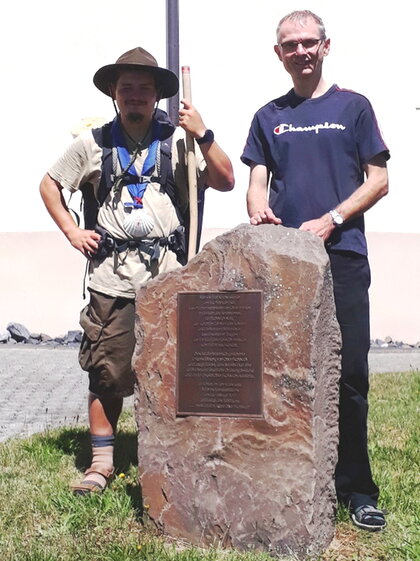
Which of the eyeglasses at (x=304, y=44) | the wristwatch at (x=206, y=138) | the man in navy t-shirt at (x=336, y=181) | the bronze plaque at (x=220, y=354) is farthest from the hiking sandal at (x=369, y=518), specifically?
the eyeglasses at (x=304, y=44)

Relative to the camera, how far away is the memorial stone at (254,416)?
3.72 metres

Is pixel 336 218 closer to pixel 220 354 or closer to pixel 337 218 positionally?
pixel 337 218

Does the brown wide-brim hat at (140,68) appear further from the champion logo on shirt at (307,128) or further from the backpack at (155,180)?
the champion logo on shirt at (307,128)

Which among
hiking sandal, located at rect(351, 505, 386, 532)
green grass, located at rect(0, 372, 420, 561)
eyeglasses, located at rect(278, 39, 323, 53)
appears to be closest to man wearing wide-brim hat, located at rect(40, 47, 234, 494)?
green grass, located at rect(0, 372, 420, 561)

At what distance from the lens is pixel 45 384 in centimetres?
844

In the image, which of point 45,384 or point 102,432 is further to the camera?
point 45,384

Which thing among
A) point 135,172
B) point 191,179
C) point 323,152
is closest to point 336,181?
point 323,152

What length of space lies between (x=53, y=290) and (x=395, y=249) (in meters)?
4.49

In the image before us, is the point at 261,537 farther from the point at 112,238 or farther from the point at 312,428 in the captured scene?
the point at 112,238

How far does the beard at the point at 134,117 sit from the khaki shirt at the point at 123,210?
13 centimetres

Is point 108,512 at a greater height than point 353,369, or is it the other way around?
point 353,369

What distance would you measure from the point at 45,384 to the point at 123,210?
4297 mm

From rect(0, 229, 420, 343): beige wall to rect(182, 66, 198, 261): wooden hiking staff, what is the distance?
728 cm

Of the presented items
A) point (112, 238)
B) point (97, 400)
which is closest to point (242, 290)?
point (112, 238)
